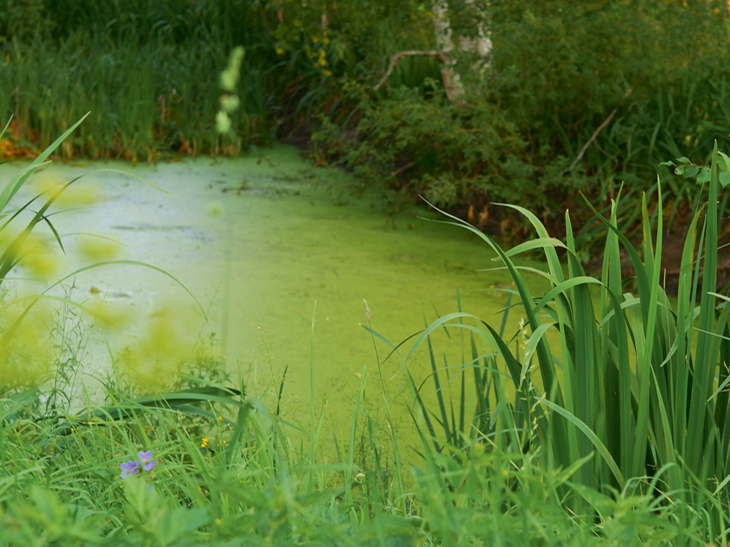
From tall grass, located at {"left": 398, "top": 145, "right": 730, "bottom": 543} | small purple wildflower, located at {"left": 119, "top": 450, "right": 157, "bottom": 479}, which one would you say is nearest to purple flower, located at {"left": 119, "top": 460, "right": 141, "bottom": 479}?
small purple wildflower, located at {"left": 119, "top": 450, "right": 157, "bottom": 479}

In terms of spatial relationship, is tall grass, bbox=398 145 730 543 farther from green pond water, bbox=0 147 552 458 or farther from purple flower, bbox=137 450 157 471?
green pond water, bbox=0 147 552 458

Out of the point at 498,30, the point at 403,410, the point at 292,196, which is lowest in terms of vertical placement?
the point at 403,410

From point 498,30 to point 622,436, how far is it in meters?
2.33

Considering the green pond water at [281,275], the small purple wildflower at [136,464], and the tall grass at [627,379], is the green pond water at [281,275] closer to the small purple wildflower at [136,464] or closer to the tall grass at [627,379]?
the small purple wildflower at [136,464]

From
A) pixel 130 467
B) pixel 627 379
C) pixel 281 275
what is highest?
pixel 627 379

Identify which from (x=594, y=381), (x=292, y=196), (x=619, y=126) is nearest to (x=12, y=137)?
Result: (x=292, y=196)

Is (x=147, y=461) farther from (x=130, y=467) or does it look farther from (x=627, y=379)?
(x=627, y=379)

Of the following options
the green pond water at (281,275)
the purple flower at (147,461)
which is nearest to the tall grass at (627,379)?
the purple flower at (147,461)

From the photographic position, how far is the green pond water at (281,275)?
6.89ft

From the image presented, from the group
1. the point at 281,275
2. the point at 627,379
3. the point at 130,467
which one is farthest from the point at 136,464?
the point at 281,275

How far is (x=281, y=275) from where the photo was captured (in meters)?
2.89

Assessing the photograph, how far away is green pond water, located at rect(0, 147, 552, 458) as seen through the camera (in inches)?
82.7

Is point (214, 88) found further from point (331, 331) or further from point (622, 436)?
point (622, 436)

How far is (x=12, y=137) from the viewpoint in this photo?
431 centimetres
